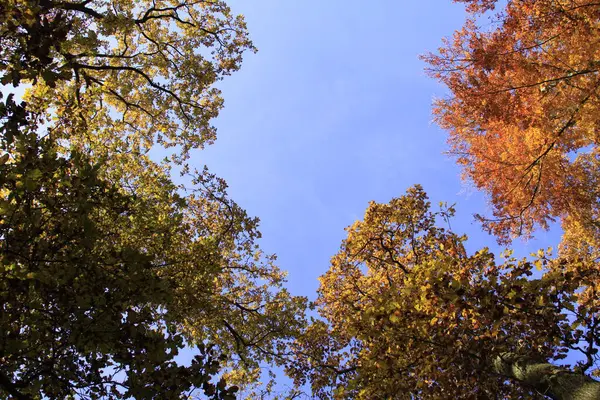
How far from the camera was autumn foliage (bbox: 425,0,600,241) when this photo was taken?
28.1ft

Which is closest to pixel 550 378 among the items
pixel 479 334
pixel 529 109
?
pixel 479 334

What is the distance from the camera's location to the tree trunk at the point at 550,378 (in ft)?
15.7

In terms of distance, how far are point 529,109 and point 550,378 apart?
717 cm

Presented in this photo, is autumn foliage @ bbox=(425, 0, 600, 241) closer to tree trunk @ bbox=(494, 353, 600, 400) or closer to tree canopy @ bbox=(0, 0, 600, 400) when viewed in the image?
tree canopy @ bbox=(0, 0, 600, 400)

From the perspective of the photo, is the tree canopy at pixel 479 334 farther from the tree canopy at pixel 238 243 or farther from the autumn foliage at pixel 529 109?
the autumn foliage at pixel 529 109

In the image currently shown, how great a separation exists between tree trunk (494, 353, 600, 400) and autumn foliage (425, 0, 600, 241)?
589 centimetres

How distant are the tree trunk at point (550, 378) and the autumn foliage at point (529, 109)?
589 cm

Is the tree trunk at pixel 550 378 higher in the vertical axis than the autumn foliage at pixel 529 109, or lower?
lower

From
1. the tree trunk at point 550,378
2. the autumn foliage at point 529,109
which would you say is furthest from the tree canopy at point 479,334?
the autumn foliage at point 529,109

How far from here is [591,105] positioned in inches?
340

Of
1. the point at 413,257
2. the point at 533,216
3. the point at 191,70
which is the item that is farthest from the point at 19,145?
the point at 533,216

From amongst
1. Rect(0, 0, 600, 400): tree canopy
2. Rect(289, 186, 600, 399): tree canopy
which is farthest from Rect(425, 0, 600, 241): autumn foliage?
Rect(289, 186, 600, 399): tree canopy

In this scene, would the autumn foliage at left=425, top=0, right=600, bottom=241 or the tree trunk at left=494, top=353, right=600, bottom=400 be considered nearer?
the tree trunk at left=494, top=353, right=600, bottom=400

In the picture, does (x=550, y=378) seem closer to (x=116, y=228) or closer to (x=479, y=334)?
(x=479, y=334)
